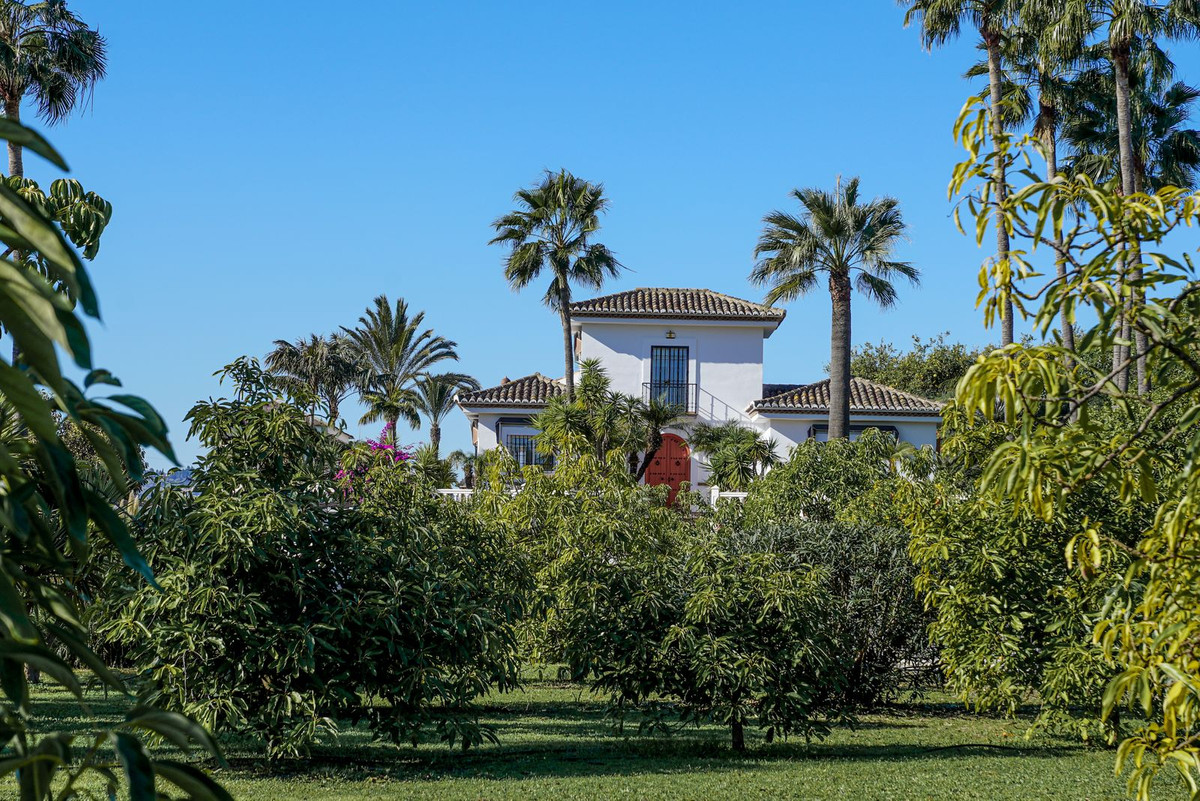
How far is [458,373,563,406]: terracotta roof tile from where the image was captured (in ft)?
133

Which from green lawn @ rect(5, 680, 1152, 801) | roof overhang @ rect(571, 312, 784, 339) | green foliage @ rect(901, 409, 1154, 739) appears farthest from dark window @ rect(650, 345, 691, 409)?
green foliage @ rect(901, 409, 1154, 739)

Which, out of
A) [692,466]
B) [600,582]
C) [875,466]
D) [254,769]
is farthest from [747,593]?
[692,466]

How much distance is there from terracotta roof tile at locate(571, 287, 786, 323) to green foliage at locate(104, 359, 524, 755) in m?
30.6

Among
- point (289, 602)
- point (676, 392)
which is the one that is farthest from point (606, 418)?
point (289, 602)

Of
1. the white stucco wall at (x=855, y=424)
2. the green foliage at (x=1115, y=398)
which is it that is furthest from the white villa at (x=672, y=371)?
the green foliage at (x=1115, y=398)

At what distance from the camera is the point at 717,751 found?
483 inches

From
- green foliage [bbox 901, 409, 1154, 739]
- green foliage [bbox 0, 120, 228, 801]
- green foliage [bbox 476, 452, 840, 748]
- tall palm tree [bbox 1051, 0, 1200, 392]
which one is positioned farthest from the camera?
tall palm tree [bbox 1051, 0, 1200, 392]

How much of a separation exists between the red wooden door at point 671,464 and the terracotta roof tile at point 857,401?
3291 millimetres

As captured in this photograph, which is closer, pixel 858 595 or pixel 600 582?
pixel 600 582

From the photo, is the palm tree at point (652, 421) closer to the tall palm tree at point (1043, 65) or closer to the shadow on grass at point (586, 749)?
the tall palm tree at point (1043, 65)

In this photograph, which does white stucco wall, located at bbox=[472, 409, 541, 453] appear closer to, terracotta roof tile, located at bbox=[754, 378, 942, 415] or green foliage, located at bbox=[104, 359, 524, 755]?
terracotta roof tile, located at bbox=[754, 378, 942, 415]

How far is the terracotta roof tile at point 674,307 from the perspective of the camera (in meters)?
41.2

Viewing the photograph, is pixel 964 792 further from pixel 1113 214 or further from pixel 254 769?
pixel 1113 214

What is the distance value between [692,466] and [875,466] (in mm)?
22365
